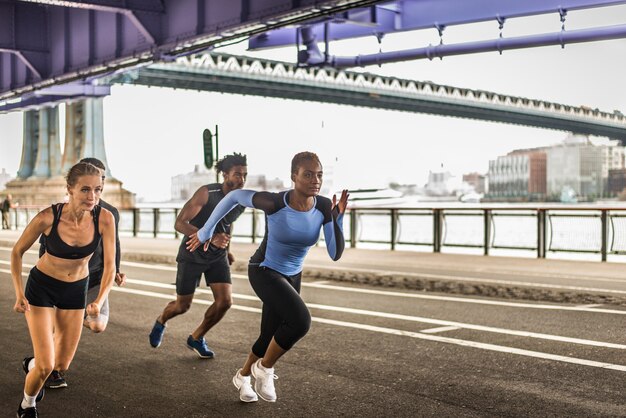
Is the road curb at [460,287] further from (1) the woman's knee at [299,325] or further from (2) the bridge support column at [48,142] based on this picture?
(2) the bridge support column at [48,142]

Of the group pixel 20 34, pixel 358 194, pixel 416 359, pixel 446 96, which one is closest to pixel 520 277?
pixel 416 359

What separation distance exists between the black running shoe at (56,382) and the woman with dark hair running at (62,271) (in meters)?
0.84

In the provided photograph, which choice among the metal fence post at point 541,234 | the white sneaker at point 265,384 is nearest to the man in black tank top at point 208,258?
the white sneaker at point 265,384

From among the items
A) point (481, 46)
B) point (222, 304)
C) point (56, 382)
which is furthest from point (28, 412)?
point (481, 46)

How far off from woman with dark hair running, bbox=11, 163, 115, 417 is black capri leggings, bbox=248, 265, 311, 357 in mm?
1002

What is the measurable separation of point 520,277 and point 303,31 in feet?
46.3

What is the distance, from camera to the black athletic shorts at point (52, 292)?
19.0ft

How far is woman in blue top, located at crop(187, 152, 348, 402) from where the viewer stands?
6027mm

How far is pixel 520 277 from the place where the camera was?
1466 cm

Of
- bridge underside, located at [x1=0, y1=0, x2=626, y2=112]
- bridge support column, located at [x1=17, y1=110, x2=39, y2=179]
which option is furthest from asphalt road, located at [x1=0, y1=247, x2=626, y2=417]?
bridge support column, located at [x1=17, y1=110, x2=39, y2=179]

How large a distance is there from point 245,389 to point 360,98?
70.2 metres

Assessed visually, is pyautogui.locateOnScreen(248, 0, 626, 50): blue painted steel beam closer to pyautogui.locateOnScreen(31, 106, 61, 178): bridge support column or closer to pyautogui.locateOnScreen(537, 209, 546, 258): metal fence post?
pyautogui.locateOnScreen(537, 209, 546, 258): metal fence post

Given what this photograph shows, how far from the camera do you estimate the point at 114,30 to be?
972 inches

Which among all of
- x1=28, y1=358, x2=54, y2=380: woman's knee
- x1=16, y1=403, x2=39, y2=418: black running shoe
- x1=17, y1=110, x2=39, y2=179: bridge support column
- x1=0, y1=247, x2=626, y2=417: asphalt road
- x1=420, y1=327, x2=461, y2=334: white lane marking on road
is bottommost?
x1=0, y1=247, x2=626, y2=417: asphalt road
